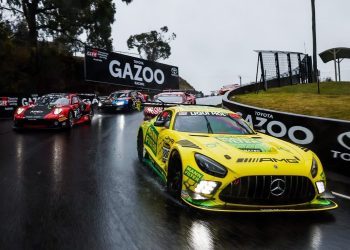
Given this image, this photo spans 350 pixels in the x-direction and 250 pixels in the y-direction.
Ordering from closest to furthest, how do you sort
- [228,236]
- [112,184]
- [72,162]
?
[228,236]
[112,184]
[72,162]

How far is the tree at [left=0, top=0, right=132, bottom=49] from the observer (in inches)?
1358

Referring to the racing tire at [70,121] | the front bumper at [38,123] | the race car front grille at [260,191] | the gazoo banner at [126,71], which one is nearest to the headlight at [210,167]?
the race car front grille at [260,191]

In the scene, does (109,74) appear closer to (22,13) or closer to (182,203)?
(22,13)

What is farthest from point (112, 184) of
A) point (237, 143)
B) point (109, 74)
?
point (109, 74)

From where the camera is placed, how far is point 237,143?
5.79m

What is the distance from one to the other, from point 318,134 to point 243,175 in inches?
185

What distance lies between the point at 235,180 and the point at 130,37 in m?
80.6

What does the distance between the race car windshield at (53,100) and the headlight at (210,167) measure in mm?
11720

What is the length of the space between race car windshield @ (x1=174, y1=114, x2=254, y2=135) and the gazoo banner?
25.8 metres

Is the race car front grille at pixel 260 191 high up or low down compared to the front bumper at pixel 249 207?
up

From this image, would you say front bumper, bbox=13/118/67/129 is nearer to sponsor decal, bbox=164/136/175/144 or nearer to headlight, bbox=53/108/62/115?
headlight, bbox=53/108/62/115

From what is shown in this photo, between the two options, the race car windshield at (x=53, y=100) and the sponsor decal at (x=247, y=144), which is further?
the race car windshield at (x=53, y=100)

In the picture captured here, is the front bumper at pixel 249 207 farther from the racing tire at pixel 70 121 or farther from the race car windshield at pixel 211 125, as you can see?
the racing tire at pixel 70 121

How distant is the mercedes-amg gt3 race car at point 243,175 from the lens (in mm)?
4883
